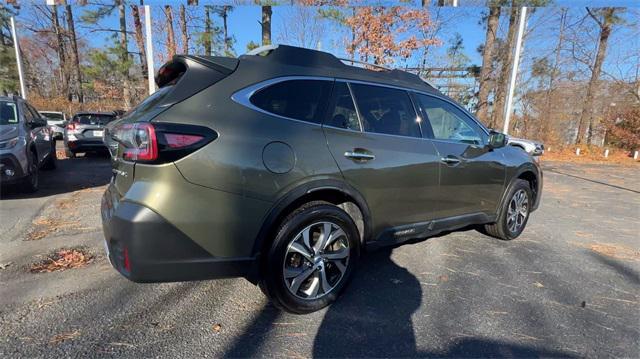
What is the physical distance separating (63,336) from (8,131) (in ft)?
15.3

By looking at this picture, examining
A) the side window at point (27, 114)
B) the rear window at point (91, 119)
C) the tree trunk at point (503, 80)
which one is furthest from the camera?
the tree trunk at point (503, 80)

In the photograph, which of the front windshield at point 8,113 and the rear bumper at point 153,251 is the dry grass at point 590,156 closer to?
the rear bumper at point 153,251

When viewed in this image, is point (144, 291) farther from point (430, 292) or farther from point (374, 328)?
point (430, 292)

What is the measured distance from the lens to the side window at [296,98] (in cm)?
250

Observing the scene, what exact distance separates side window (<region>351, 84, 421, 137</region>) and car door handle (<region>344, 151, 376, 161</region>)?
0.23 meters

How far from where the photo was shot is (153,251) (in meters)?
2.16

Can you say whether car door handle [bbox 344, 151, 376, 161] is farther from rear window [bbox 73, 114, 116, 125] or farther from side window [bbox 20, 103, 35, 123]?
rear window [bbox 73, 114, 116, 125]

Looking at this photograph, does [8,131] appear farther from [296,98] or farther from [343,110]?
[343,110]

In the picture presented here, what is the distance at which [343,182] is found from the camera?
2740mm

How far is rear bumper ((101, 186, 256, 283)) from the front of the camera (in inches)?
84.0

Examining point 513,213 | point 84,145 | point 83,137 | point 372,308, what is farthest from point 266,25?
point 372,308

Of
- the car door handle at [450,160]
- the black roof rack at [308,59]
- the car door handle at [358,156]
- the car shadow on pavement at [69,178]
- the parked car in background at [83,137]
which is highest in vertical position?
the black roof rack at [308,59]

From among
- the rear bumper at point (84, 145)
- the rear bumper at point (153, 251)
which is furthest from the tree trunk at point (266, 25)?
the rear bumper at point (153, 251)

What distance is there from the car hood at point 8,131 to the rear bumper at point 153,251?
4.44m
